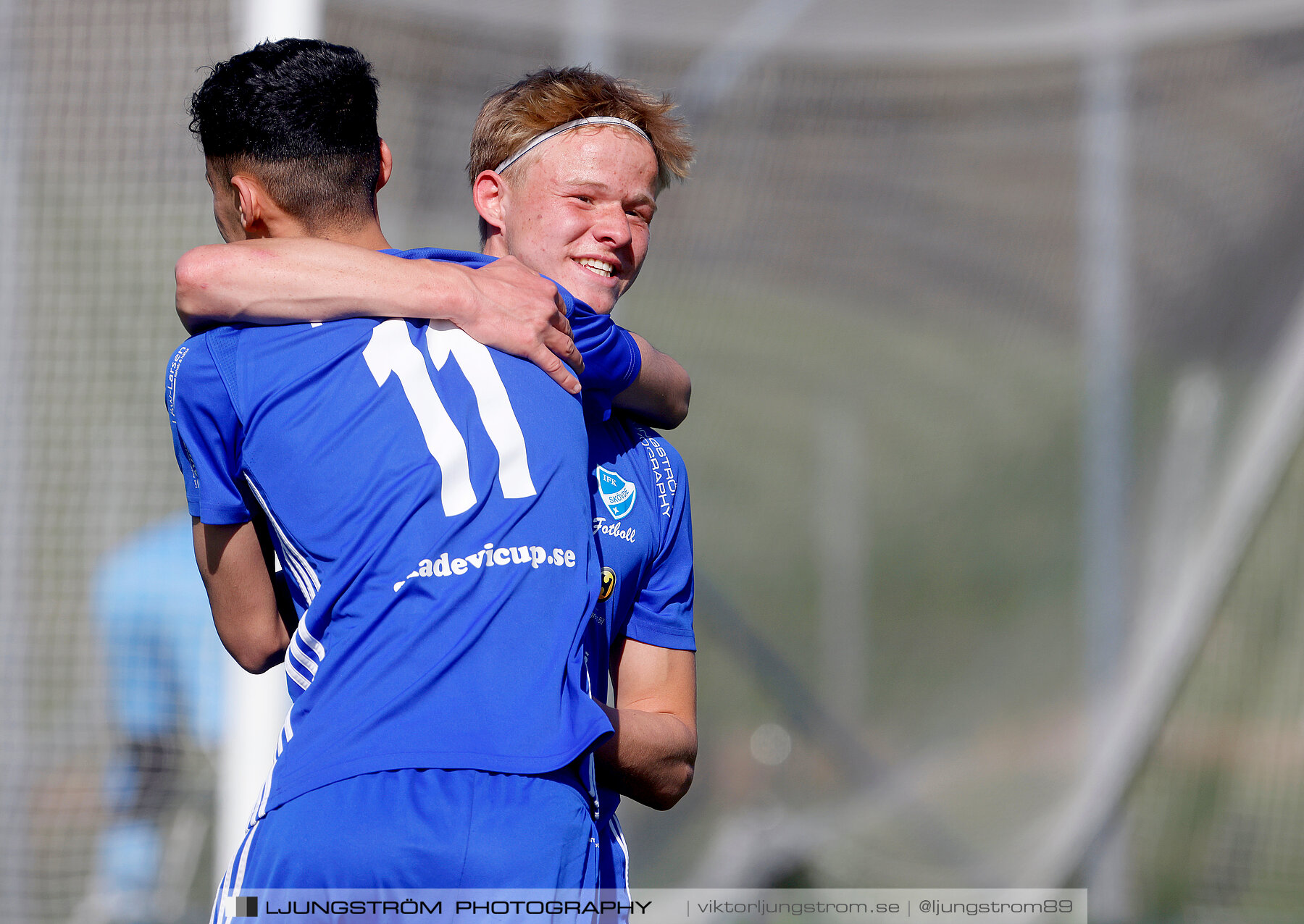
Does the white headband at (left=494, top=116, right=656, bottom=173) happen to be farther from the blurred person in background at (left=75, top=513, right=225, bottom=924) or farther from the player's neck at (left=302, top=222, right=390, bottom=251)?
the blurred person in background at (left=75, top=513, right=225, bottom=924)

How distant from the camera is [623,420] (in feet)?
5.99

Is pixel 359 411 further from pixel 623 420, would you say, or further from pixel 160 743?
pixel 160 743

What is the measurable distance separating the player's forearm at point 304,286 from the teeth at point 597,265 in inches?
17.4

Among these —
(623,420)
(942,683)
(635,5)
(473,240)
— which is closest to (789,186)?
(635,5)

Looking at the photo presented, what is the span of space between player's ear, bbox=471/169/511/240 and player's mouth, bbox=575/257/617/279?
0.58ft

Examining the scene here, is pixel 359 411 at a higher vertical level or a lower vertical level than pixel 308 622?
higher

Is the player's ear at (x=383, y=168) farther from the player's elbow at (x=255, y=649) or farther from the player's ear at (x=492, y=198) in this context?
the player's elbow at (x=255, y=649)

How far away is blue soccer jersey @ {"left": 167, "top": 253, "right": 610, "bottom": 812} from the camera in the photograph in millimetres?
1203

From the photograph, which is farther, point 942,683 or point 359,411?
point 942,683

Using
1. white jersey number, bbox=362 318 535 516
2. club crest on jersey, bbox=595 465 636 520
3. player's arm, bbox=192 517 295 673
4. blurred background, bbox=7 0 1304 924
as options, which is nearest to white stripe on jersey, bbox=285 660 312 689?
player's arm, bbox=192 517 295 673

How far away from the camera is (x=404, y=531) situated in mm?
1241

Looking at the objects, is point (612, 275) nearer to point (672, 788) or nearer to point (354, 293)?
point (354, 293)

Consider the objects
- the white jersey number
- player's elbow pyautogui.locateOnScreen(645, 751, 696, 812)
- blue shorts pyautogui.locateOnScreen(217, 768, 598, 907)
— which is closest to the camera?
blue shorts pyautogui.locateOnScreen(217, 768, 598, 907)

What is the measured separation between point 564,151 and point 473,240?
2469mm
